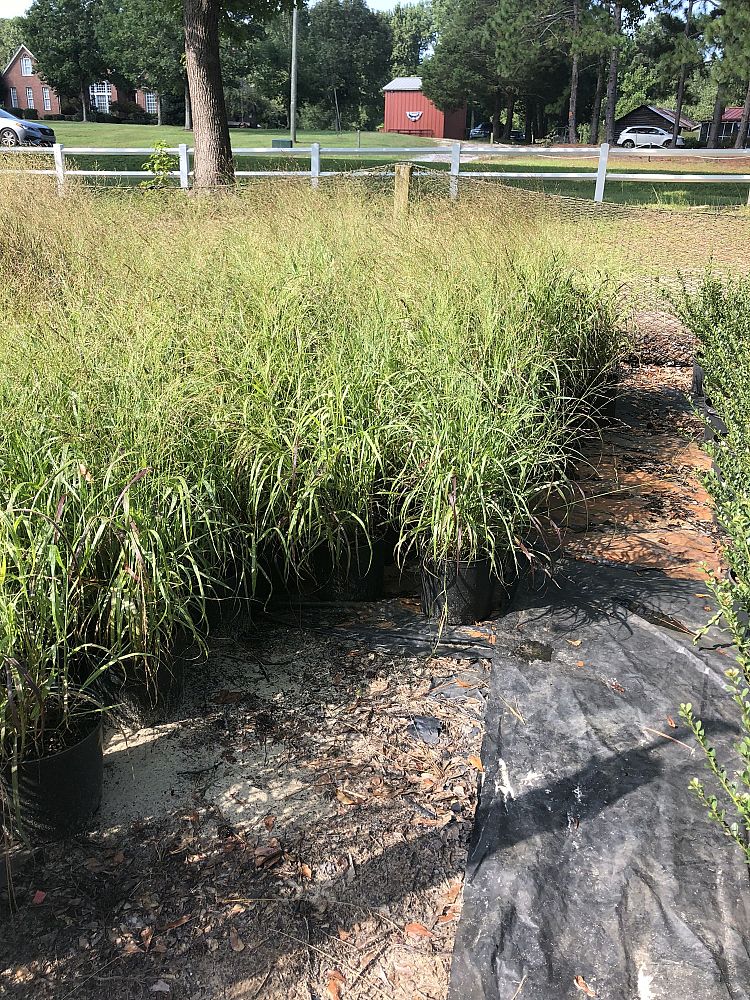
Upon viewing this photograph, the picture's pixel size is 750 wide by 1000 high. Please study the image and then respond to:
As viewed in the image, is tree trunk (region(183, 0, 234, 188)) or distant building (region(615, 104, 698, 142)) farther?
distant building (region(615, 104, 698, 142))

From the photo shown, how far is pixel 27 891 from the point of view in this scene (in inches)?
73.3

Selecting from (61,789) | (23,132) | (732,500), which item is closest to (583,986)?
(61,789)

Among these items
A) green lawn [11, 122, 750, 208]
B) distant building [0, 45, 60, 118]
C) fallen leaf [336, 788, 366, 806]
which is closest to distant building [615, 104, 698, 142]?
green lawn [11, 122, 750, 208]

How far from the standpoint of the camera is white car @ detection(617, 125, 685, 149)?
41.8 meters

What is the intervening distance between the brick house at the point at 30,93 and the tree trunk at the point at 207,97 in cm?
6074

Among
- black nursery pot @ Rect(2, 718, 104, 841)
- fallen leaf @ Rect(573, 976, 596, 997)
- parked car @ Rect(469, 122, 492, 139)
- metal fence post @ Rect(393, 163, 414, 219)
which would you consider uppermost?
parked car @ Rect(469, 122, 492, 139)

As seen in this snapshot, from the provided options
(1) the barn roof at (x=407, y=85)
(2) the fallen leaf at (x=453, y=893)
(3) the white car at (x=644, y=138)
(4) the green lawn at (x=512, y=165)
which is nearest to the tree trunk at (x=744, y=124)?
(4) the green lawn at (x=512, y=165)

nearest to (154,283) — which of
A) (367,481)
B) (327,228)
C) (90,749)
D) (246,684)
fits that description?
(327,228)

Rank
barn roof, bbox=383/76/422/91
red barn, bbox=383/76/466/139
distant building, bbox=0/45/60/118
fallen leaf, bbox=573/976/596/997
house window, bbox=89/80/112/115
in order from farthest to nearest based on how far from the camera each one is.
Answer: distant building, bbox=0/45/60/118 → house window, bbox=89/80/112/115 → red barn, bbox=383/76/466/139 → barn roof, bbox=383/76/422/91 → fallen leaf, bbox=573/976/596/997

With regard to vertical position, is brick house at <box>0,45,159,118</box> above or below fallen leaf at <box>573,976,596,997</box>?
above

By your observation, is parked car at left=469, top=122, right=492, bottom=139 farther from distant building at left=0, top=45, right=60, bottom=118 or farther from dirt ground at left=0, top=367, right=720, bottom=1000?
dirt ground at left=0, top=367, right=720, bottom=1000

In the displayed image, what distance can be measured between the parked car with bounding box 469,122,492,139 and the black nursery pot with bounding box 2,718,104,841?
211 ft

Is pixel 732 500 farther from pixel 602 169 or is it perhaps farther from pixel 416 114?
pixel 416 114

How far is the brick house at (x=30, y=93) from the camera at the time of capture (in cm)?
6412
